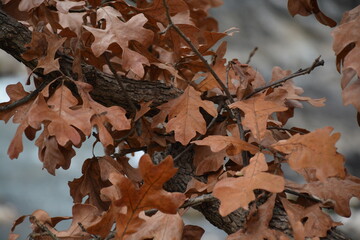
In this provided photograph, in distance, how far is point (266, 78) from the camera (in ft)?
8.87

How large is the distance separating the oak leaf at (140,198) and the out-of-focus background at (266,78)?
5.44ft

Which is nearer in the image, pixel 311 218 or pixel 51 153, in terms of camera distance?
pixel 311 218

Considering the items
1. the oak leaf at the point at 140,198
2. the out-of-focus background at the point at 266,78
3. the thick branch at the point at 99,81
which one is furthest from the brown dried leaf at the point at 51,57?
the out-of-focus background at the point at 266,78

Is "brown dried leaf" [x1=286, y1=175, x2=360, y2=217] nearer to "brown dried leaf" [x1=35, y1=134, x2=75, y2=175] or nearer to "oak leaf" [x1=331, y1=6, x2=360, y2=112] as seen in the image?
"oak leaf" [x1=331, y1=6, x2=360, y2=112]

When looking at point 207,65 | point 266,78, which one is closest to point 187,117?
point 207,65

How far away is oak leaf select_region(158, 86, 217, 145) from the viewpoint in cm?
68

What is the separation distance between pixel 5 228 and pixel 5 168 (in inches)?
14.0

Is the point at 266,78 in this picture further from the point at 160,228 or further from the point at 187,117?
the point at 160,228

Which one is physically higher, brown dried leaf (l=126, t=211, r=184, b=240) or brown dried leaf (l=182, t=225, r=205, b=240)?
brown dried leaf (l=126, t=211, r=184, b=240)

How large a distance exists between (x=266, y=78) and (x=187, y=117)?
2.07 m

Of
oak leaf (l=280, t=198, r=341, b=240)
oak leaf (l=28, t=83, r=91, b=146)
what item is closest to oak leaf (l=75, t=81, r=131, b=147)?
oak leaf (l=28, t=83, r=91, b=146)

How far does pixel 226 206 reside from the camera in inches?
20.1

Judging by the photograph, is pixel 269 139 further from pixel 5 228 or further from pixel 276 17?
pixel 276 17

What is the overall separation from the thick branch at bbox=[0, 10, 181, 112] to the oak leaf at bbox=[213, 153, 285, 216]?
29cm
